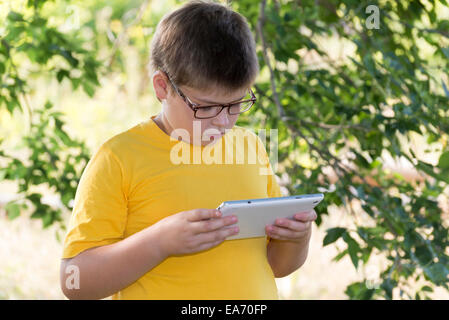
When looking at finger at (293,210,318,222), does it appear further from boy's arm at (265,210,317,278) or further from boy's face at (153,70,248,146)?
boy's face at (153,70,248,146)

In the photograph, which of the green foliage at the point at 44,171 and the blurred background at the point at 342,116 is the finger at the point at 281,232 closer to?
the blurred background at the point at 342,116

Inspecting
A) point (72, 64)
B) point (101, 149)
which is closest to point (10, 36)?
point (72, 64)

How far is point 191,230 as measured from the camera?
93 centimetres

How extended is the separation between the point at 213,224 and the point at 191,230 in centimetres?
4

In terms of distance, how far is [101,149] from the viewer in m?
1.03

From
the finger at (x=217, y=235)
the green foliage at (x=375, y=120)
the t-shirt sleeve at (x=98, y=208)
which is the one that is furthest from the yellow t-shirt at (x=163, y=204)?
the green foliage at (x=375, y=120)

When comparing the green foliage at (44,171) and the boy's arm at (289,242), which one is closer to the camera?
the boy's arm at (289,242)

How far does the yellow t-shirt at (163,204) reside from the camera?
99 centimetres

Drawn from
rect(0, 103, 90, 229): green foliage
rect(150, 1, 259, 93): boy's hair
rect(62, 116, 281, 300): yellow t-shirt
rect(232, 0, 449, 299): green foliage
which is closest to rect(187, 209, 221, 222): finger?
rect(62, 116, 281, 300): yellow t-shirt

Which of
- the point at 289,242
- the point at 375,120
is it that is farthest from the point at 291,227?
the point at 375,120

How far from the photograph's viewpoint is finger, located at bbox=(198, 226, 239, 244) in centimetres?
94

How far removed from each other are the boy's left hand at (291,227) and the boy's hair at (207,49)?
11.6 inches

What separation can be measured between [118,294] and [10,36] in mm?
1143
